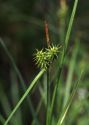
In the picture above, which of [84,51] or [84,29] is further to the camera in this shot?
[84,29]

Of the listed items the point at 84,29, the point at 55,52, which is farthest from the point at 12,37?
the point at 55,52

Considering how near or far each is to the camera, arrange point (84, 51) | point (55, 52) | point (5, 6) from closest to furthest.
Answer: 1. point (55, 52)
2. point (84, 51)
3. point (5, 6)

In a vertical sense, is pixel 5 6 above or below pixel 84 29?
above

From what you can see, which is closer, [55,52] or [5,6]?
[55,52]

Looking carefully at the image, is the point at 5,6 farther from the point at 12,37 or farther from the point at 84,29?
the point at 84,29

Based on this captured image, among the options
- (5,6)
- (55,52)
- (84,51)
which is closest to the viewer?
(55,52)

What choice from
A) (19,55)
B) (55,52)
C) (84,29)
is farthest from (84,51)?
(55,52)

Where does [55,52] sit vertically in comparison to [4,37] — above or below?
above

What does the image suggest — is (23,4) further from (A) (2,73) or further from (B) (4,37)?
(A) (2,73)

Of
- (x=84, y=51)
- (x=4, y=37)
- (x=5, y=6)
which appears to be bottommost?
(x=84, y=51)
